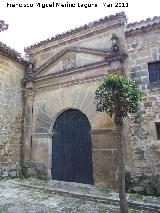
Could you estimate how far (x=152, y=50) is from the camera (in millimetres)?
6027

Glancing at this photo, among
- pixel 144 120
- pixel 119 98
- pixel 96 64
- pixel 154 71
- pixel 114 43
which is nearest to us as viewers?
pixel 119 98

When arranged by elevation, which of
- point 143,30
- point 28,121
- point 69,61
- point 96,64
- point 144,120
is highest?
point 143,30

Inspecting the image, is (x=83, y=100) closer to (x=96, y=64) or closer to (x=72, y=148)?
(x=96, y=64)

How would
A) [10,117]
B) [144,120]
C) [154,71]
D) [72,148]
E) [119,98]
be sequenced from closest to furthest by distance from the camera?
[119,98] → [144,120] → [154,71] → [72,148] → [10,117]

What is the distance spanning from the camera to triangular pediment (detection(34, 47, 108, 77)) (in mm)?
7016

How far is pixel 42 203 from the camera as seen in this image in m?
4.73

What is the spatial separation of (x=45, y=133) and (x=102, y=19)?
4226mm

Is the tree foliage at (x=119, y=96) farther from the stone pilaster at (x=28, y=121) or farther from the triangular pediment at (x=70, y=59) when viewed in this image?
the stone pilaster at (x=28, y=121)

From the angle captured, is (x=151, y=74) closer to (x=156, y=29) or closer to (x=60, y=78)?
(x=156, y=29)

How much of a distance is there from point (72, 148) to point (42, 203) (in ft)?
7.98

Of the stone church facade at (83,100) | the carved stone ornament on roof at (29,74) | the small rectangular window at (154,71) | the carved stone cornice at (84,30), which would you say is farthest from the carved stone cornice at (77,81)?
the carved stone cornice at (84,30)

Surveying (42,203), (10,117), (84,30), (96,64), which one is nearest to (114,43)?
(96,64)

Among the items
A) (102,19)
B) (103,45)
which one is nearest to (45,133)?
(103,45)

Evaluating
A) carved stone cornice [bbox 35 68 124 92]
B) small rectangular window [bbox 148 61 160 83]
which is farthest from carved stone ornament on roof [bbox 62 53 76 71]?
small rectangular window [bbox 148 61 160 83]
